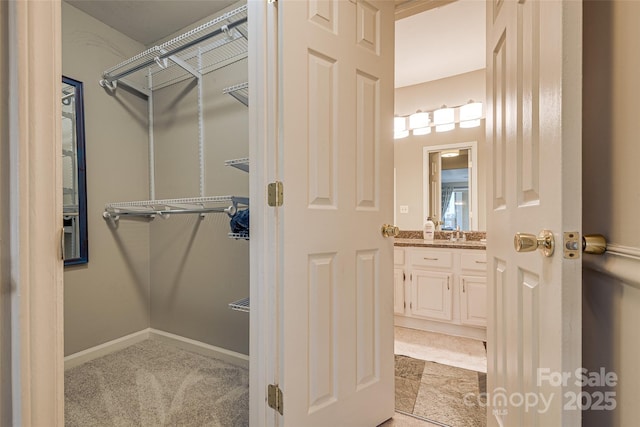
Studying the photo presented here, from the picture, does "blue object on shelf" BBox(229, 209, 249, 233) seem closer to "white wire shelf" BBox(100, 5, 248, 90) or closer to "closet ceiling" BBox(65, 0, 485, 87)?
"white wire shelf" BBox(100, 5, 248, 90)

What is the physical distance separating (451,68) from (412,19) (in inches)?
35.0

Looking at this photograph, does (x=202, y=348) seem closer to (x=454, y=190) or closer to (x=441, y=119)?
(x=454, y=190)

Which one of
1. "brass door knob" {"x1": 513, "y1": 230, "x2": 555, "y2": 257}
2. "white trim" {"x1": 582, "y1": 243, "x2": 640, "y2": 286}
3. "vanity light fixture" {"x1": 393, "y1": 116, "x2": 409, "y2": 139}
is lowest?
"white trim" {"x1": 582, "y1": 243, "x2": 640, "y2": 286}

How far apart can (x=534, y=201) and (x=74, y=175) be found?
2.58 metres

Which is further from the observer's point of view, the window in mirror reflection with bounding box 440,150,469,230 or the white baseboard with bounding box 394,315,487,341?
the window in mirror reflection with bounding box 440,150,469,230

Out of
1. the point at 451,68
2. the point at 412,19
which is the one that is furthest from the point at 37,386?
the point at 451,68

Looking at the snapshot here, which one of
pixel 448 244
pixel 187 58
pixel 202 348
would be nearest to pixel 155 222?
pixel 202 348

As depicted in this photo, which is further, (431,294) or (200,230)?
(431,294)

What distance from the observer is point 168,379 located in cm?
191

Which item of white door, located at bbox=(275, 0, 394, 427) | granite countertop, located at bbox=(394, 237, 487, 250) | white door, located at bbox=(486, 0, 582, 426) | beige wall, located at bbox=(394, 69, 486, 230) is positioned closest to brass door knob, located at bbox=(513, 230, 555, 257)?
white door, located at bbox=(486, 0, 582, 426)

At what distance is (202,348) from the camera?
2242 mm

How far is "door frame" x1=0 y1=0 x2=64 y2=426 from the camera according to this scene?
0.49 metres

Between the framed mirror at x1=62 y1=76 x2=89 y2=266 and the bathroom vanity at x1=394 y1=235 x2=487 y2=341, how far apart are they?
250 cm

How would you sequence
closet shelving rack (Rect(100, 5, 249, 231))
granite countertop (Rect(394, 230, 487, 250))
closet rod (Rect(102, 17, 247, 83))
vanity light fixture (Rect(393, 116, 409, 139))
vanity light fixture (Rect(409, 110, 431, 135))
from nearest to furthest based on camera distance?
closet rod (Rect(102, 17, 247, 83)), closet shelving rack (Rect(100, 5, 249, 231)), granite countertop (Rect(394, 230, 487, 250)), vanity light fixture (Rect(409, 110, 431, 135)), vanity light fixture (Rect(393, 116, 409, 139))
